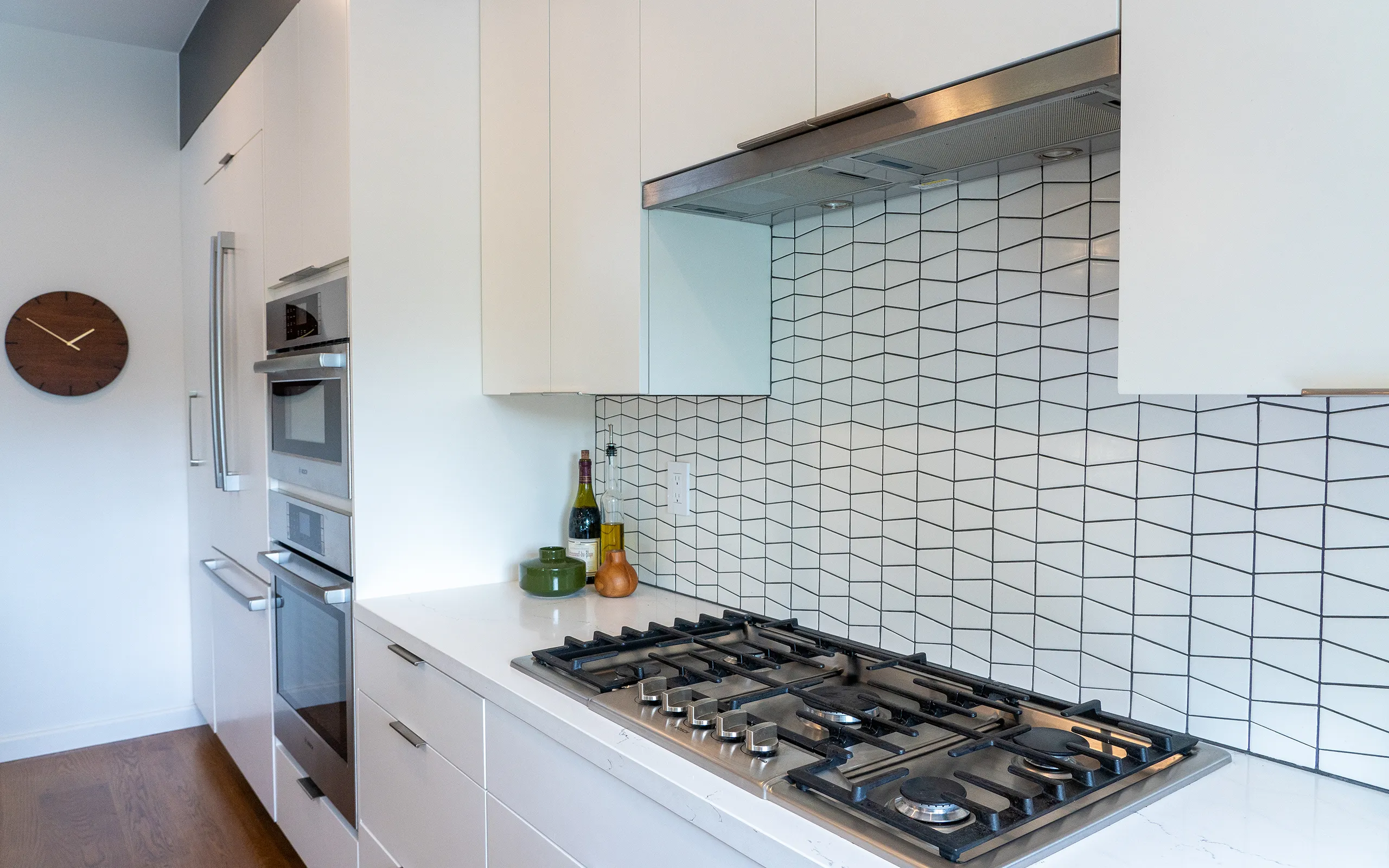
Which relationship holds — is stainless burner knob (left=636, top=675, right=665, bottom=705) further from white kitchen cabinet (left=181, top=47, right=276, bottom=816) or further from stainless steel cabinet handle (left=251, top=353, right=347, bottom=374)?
white kitchen cabinet (left=181, top=47, right=276, bottom=816)

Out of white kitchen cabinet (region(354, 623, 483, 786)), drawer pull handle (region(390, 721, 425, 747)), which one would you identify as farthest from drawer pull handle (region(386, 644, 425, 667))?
drawer pull handle (region(390, 721, 425, 747))

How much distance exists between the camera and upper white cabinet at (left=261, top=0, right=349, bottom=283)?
204cm

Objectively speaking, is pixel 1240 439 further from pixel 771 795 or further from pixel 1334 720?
pixel 771 795

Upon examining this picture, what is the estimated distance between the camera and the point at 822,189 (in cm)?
154

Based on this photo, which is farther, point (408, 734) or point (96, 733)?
point (96, 733)

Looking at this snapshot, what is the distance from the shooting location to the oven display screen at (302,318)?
222cm

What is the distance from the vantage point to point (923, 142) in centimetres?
124

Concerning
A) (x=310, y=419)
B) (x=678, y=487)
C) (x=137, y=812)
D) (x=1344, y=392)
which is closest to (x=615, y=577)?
(x=678, y=487)

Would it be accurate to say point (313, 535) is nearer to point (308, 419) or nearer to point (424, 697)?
point (308, 419)

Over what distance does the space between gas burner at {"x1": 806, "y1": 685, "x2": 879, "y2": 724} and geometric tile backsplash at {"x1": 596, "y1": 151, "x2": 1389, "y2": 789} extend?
10.2 inches

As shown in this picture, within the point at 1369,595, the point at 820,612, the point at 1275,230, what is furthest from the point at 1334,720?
the point at 820,612

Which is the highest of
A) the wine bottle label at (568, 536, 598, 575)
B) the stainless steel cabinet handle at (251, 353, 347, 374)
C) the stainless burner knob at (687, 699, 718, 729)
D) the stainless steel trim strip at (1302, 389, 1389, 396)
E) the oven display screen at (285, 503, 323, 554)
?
the stainless steel cabinet handle at (251, 353, 347, 374)

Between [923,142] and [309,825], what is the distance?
7.40 ft

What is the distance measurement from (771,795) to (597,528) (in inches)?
51.7
